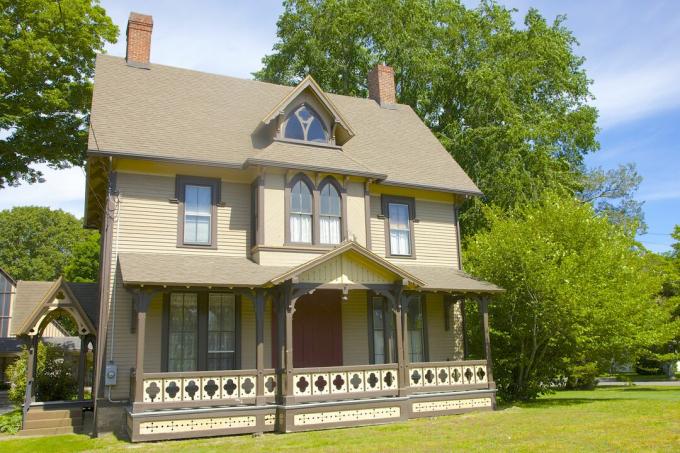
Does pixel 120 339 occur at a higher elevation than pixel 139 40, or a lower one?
lower

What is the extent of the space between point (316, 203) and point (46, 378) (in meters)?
9.51

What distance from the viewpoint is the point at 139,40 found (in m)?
20.7

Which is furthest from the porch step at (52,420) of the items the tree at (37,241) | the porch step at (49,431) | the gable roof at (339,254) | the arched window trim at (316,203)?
the tree at (37,241)

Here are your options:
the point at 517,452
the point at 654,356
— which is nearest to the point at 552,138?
the point at 654,356

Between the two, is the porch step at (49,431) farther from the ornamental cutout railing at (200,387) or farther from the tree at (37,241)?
the tree at (37,241)

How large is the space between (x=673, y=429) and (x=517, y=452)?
4364 millimetres

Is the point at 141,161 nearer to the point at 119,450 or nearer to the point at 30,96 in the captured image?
the point at 119,450

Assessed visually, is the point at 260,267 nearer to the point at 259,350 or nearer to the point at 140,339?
the point at 259,350

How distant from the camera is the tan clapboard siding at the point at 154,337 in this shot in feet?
50.3

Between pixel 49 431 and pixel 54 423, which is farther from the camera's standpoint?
pixel 54 423

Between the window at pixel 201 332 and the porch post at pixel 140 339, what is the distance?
71.8 inches

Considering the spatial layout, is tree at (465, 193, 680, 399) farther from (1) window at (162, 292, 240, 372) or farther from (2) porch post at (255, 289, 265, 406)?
(1) window at (162, 292, 240, 372)

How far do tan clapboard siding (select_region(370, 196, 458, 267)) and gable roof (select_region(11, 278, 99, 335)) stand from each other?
8.78m

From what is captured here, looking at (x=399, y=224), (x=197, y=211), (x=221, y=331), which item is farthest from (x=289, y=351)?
(x=399, y=224)
